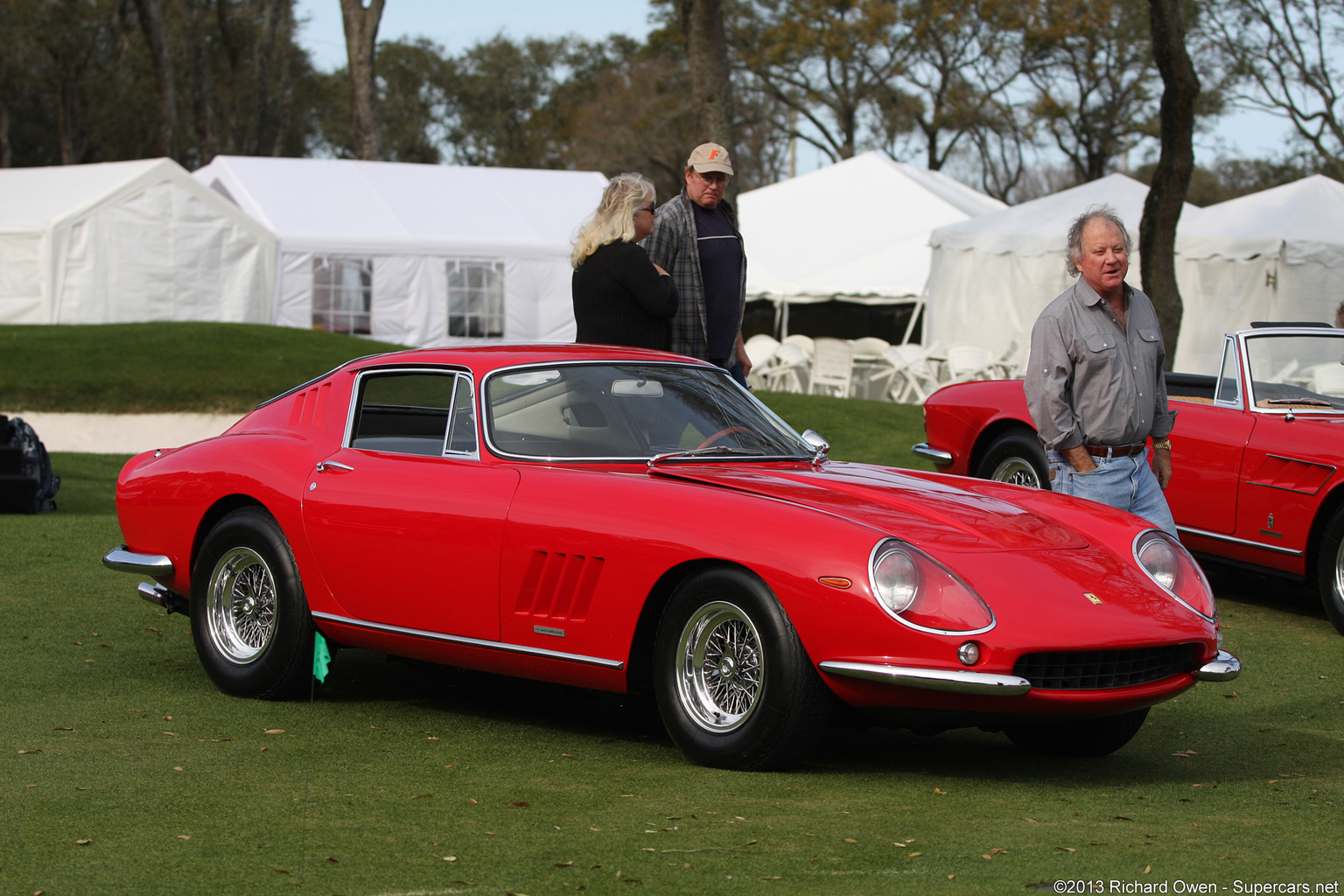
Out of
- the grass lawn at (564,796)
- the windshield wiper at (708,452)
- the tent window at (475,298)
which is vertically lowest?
the grass lawn at (564,796)

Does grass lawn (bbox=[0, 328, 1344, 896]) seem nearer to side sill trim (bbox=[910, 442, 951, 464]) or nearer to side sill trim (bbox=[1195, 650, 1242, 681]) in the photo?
side sill trim (bbox=[1195, 650, 1242, 681])

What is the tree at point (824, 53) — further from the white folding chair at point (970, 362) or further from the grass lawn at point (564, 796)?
the grass lawn at point (564, 796)

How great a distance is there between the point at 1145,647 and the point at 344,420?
300 cm

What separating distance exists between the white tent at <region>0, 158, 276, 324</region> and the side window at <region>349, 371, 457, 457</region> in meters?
18.7

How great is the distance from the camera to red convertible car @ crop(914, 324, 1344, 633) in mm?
7348

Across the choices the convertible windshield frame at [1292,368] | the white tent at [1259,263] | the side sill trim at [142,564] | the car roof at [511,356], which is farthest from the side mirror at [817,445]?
the white tent at [1259,263]

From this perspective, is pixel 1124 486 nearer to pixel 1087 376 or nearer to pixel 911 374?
pixel 1087 376

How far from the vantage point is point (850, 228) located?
28.7 m

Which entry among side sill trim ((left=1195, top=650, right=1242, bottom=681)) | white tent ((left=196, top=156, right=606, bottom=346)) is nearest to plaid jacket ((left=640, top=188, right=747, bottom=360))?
side sill trim ((left=1195, top=650, right=1242, bottom=681))

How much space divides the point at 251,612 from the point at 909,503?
259 cm

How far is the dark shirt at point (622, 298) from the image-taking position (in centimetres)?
665

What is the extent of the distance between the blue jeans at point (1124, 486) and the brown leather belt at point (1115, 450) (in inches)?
0.6

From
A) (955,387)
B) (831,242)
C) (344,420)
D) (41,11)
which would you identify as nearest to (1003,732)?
(344,420)

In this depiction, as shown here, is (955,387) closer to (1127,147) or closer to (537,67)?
(1127,147)
